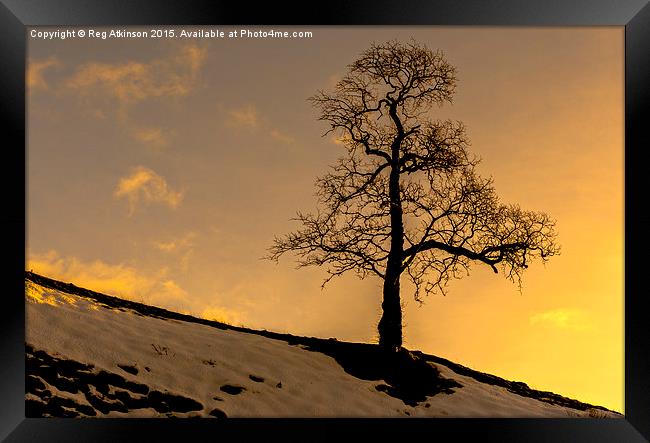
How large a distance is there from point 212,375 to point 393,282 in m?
3.76

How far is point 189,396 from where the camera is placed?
411 inches

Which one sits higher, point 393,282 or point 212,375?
point 393,282

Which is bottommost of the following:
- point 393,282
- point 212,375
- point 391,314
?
point 212,375

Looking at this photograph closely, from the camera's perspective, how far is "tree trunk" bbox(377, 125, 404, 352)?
41.0 feet

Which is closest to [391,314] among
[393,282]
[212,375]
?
[393,282]

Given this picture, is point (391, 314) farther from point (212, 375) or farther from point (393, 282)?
point (212, 375)

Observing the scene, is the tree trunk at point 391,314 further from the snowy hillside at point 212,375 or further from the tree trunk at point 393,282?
the snowy hillside at point 212,375

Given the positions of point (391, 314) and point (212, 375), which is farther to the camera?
point (391, 314)

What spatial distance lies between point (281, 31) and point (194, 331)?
19.6 feet

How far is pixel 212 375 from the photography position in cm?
1103
